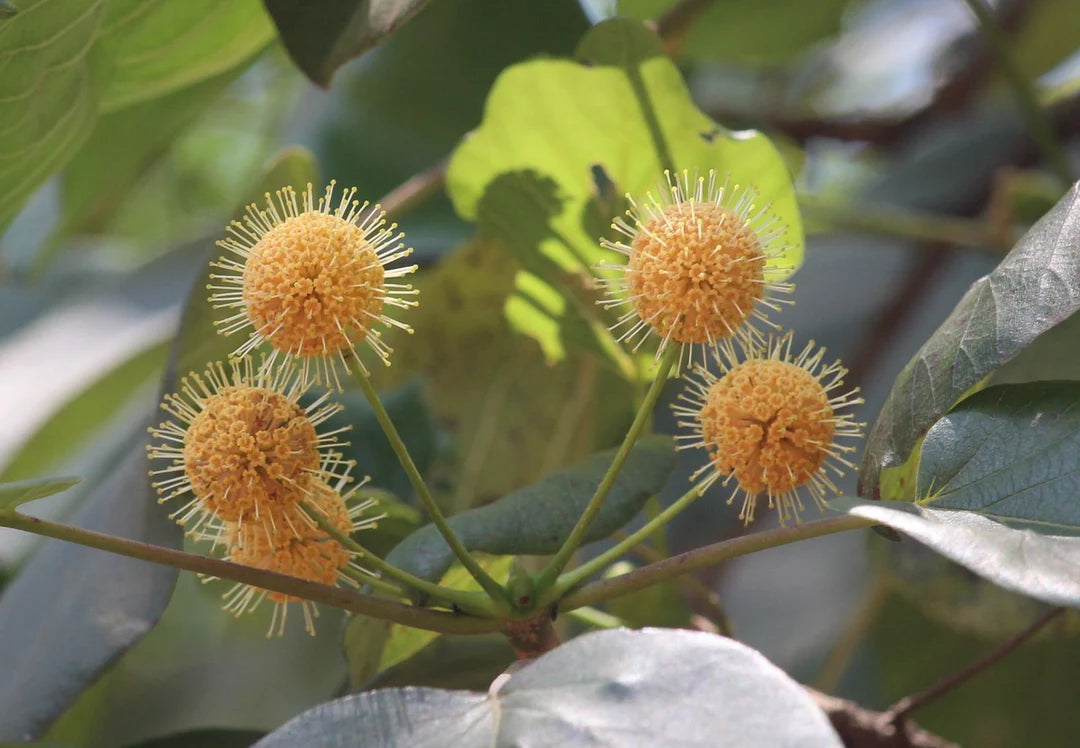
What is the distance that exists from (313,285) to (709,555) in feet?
1.09

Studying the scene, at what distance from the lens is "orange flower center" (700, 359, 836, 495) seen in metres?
0.83

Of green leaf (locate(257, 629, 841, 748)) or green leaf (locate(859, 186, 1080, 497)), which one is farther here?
green leaf (locate(859, 186, 1080, 497))

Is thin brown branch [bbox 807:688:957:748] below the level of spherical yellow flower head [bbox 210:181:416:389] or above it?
below

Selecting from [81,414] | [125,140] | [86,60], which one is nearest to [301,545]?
[86,60]

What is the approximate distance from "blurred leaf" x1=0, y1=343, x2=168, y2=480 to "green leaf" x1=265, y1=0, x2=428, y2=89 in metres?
0.85

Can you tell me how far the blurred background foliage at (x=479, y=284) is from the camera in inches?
49.1

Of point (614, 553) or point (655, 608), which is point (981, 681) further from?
point (614, 553)

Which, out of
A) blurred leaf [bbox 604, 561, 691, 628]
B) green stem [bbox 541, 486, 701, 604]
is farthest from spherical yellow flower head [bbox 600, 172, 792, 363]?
blurred leaf [bbox 604, 561, 691, 628]

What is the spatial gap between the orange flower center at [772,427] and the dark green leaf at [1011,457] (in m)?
0.08

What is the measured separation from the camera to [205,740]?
1.17m

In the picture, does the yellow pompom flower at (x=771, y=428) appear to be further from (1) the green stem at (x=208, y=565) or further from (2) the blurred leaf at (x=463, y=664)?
(2) the blurred leaf at (x=463, y=664)

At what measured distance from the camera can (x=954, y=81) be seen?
7.92ft

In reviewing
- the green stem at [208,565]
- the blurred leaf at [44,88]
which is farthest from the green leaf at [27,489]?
the blurred leaf at [44,88]

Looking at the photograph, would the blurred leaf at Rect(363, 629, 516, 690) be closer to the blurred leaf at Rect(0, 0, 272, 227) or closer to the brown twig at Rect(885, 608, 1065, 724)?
the brown twig at Rect(885, 608, 1065, 724)
